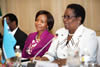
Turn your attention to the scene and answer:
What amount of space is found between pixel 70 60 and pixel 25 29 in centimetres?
259

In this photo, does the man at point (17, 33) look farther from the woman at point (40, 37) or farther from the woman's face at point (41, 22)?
the woman's face at point (41, 22)

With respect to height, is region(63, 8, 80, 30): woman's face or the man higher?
region(63, 8, 80, 30): woman's face

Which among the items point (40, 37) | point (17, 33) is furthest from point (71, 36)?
point (17, 33)

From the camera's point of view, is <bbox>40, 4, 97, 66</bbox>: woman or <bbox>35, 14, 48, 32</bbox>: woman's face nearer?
<bbox>40, 4, 97, 66</bbox>: woman

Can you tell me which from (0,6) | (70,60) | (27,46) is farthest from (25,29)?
(70,60)

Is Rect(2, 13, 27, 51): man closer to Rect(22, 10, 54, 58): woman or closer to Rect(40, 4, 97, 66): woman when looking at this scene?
Rect(22, 10, 54, 58): woman

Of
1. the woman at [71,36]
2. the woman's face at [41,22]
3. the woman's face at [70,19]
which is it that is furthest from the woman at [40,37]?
the woman's face at [70,19]

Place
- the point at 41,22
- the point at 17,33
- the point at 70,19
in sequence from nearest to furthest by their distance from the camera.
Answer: the point at 70,19 → the point at 41,22 → the point at 17,33

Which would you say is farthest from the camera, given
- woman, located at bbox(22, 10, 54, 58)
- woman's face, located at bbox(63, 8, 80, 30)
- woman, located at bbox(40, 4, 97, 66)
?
woman, located at bbox(22, 10, 54, 58)

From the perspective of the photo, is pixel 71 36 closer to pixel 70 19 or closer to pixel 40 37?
pixel 70 19

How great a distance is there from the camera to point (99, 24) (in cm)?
307

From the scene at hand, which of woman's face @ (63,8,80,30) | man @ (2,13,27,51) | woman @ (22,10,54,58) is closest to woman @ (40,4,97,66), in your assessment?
woman's face @ (63,8,80,30)

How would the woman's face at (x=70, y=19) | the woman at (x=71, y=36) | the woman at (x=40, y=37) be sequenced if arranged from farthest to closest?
1. the woman at (x=40, y=37)
2. the woman's face at (x=70, y=19)
3. the woman at (x=71, y=36)

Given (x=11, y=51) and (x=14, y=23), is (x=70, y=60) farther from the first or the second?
(x=14, y=23)
